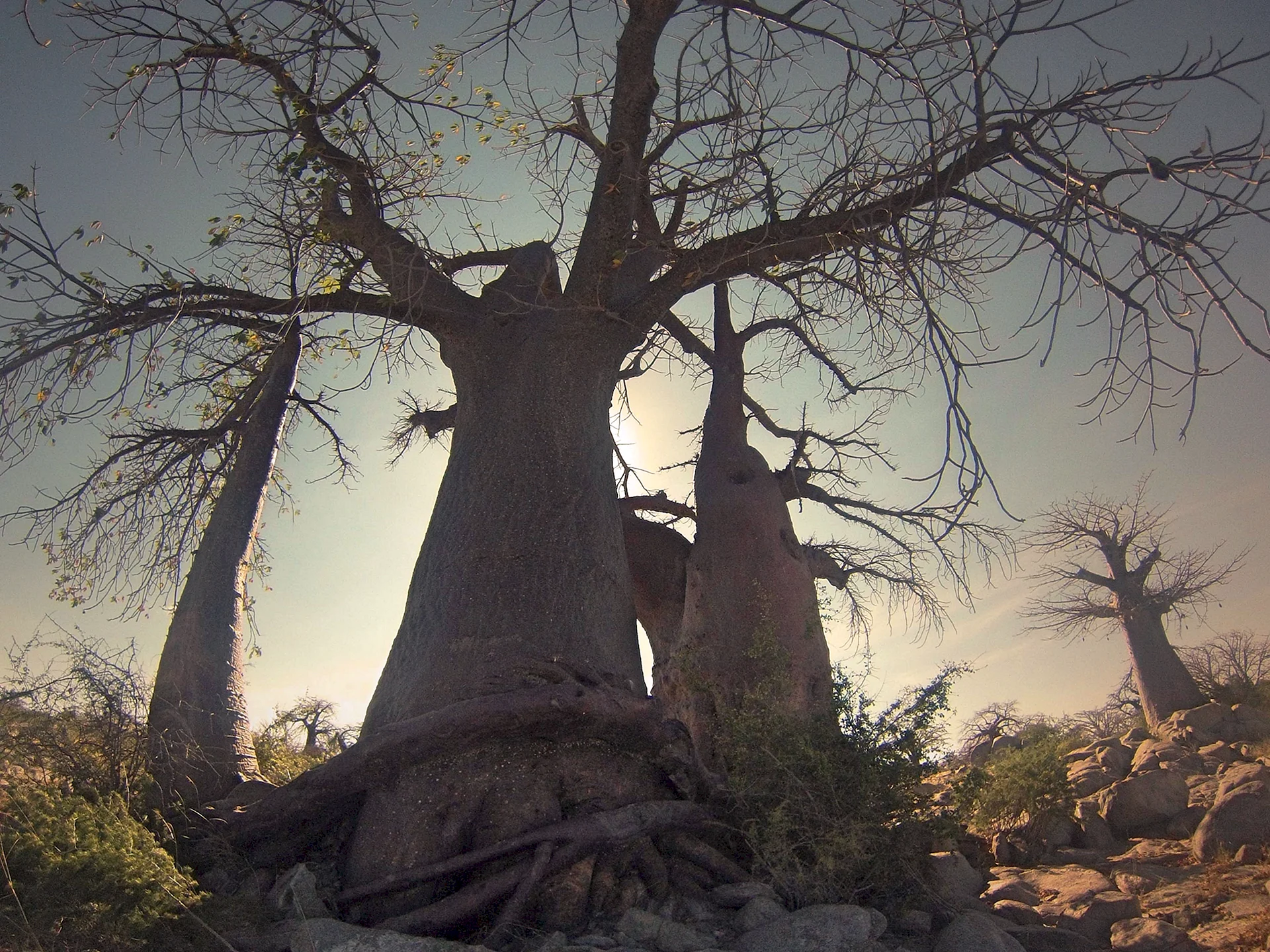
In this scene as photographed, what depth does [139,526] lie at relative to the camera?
5191 millimetres

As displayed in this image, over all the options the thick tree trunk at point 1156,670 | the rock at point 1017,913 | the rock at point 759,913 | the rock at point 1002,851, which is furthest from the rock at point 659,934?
the thick tree trunk at point 1156,670

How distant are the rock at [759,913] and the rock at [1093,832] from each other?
3903mm

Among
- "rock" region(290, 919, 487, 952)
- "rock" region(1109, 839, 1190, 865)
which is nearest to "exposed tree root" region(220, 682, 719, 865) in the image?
"rock" region(290, 919, 487, 952)

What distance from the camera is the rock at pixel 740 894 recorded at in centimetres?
257

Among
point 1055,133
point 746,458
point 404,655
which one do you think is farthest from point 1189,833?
point 404,655

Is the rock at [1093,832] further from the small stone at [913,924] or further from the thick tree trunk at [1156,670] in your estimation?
the thick tree trunk at [1156,670]

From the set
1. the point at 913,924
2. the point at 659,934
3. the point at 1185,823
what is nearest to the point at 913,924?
the point at 913,924

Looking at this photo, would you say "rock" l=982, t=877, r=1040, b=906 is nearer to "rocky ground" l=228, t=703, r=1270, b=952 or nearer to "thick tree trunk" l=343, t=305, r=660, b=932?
"rocky ground" l=228, t=703, r=1270, b=952

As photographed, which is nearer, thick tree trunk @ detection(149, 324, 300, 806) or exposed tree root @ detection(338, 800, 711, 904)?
exposed tree root @ detection(338, 800, 711, 904)

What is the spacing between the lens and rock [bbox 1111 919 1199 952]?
3.21 meters

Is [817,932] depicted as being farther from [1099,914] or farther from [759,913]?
[1099,914]

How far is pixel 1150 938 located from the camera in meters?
3.26

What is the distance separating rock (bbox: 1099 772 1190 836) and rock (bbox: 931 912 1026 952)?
12.0ft

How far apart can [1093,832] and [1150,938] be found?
7.80 feet
